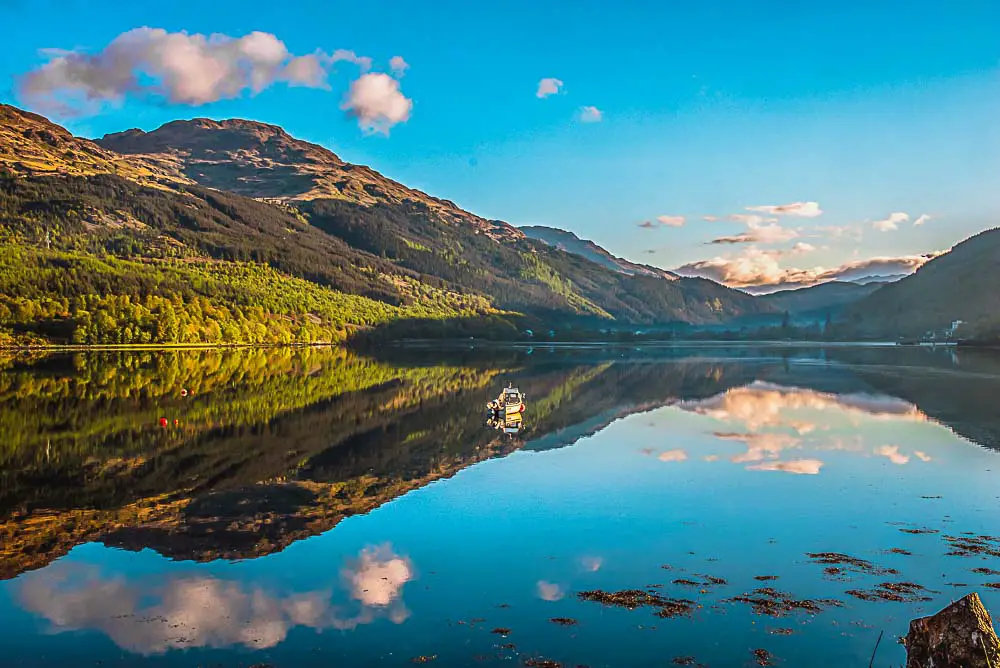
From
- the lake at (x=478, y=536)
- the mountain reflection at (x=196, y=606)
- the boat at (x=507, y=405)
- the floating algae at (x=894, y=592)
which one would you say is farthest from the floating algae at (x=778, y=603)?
the boat at (x=507, y=405)

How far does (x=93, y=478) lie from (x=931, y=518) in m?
35.6

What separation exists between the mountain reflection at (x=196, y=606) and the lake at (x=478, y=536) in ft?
0.28

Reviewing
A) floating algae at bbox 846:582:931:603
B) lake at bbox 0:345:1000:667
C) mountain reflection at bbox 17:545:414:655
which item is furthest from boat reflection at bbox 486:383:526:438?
floating algae at bbox 846:582:931:603

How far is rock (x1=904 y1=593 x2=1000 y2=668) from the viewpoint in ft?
37.4

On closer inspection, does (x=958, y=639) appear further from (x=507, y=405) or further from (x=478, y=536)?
(x=507, y=405)

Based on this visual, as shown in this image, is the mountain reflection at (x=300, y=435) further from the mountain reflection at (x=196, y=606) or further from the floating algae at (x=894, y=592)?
the floating algae at (x=894, y=592)

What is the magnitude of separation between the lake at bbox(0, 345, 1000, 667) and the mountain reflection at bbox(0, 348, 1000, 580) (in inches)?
9.4

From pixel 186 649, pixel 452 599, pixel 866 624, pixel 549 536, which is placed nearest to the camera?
pixel 186 649

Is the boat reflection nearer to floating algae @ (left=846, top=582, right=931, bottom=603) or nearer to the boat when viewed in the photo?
the boat

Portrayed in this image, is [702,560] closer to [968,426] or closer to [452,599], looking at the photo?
[452,599]

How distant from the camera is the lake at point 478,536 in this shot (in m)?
18.0

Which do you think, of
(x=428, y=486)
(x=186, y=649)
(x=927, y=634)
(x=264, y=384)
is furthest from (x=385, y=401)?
(x=927, y=634)

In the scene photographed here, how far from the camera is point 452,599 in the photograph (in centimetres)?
2058

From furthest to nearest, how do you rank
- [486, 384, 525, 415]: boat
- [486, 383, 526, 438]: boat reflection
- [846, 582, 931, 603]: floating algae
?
1. [486, 384, 525, 415]: boat
2. [486, 383, 526, 438]: boat reflection
3. [846, 582, 931, 603]: floating algae
